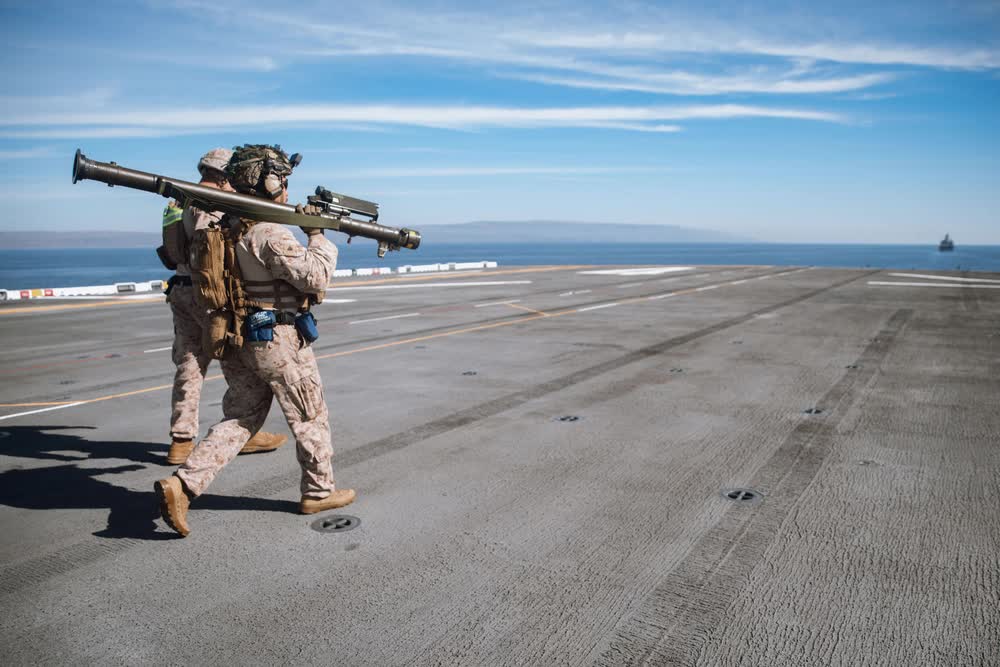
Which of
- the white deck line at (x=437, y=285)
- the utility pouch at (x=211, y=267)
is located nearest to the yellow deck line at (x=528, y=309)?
the white deck line at (x=437, y=285)

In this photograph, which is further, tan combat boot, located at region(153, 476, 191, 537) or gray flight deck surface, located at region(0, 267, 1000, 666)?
tan combat boot, located at region(153, 476, 191, 537)

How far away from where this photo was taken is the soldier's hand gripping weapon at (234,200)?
13.5 feet

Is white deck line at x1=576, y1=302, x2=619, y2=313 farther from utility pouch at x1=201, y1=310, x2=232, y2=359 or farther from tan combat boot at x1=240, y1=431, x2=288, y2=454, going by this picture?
utility pouch at x1=201, y1=310, x2=232, y2=359

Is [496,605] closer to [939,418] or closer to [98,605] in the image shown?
[98,605]

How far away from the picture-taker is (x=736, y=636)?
3115 millimetres

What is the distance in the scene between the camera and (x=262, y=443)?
6016mm

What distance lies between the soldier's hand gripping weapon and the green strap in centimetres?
145

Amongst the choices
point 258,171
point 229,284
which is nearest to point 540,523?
point 229,284

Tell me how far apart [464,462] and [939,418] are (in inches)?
190

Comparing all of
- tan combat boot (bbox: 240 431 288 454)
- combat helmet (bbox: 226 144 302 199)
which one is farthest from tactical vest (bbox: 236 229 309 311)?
tan combat boot (bbox: 240 431 288 454)

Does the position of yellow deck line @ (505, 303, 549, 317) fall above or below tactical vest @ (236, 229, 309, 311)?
below

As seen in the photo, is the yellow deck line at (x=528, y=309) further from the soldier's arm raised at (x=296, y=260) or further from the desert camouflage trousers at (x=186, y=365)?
the soldier's arm raised at (x=296, y=260)

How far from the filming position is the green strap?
224 inches

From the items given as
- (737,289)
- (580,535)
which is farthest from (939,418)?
(737,289)
